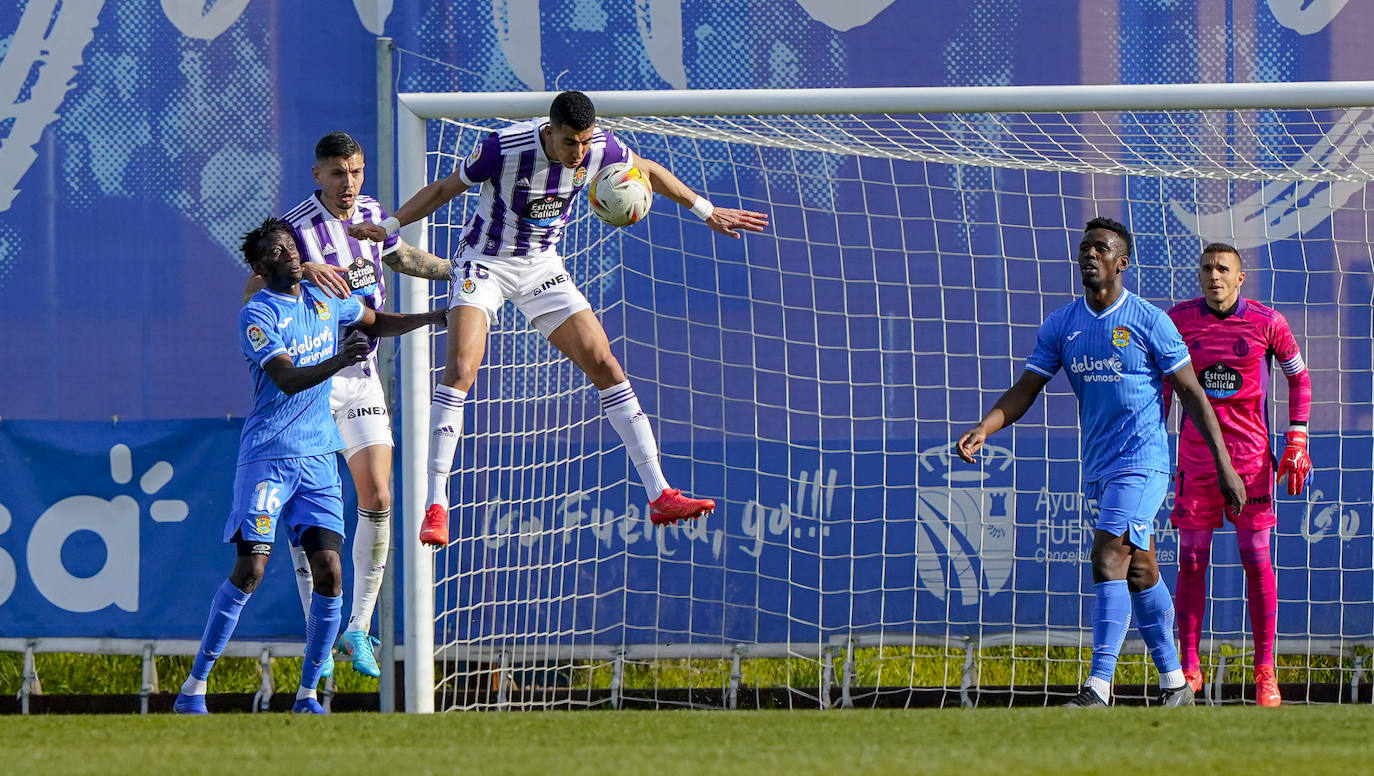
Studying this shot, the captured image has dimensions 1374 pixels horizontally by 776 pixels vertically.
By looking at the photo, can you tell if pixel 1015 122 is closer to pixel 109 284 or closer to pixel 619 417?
pixel 619 417

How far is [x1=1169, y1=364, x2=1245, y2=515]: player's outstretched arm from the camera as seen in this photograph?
5.60 m

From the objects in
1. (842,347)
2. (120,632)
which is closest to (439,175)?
(842,347)

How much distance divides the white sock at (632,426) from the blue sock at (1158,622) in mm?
1959

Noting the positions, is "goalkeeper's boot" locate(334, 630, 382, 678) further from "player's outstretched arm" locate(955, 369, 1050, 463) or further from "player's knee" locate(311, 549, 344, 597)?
"player's outstretched arm" locate(955, 369, 1050, 463)

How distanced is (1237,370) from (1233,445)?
1.06 feet

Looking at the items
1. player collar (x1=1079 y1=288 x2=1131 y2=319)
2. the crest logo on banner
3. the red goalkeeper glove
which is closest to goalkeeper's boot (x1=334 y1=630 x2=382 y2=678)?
Answer: the crest logo on banner

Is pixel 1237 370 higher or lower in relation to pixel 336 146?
lower

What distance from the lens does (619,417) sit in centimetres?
626

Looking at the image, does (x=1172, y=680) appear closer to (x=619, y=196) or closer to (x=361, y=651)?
(x=619, y=196)

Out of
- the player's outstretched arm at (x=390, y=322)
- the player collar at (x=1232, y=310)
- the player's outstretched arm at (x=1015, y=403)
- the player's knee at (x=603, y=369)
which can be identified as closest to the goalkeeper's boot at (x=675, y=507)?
the player's knee at (x=603, y=369)

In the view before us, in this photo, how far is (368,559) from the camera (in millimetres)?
6523

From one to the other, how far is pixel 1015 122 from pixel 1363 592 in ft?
9.63

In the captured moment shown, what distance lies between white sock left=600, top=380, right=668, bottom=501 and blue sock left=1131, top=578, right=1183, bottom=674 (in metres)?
1.96

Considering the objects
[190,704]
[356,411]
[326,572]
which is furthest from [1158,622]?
[190,704]
